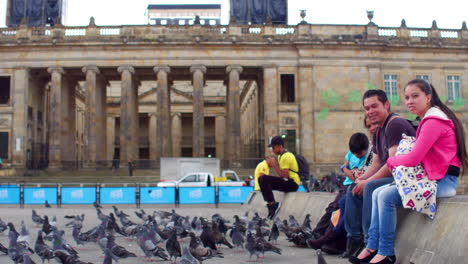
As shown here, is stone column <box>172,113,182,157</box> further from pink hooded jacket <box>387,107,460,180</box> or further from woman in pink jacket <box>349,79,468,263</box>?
pink hooded jacket <box>387,107,460,180</box>

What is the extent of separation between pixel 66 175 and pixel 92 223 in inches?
1099

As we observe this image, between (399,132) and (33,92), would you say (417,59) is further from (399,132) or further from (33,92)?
(399,132)

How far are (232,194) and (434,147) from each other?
18.7 m

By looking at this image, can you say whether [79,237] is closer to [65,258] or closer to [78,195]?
[65,258]

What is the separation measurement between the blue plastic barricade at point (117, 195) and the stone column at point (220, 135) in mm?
41695

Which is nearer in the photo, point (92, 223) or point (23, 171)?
point (92, 223)

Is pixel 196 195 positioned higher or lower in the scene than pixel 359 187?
lower

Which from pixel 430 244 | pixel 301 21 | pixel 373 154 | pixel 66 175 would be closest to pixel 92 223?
pixel 373 154

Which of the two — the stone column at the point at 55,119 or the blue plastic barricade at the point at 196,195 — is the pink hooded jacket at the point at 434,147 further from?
the stone column at the point at 55,119

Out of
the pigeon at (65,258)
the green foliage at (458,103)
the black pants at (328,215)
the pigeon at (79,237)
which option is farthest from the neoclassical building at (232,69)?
the pigeon at (65,258)

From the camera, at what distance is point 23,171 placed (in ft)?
135

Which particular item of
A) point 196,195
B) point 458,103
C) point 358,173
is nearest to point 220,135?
point 458,103

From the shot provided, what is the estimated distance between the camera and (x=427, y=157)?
525cm

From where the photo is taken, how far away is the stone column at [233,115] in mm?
42938
